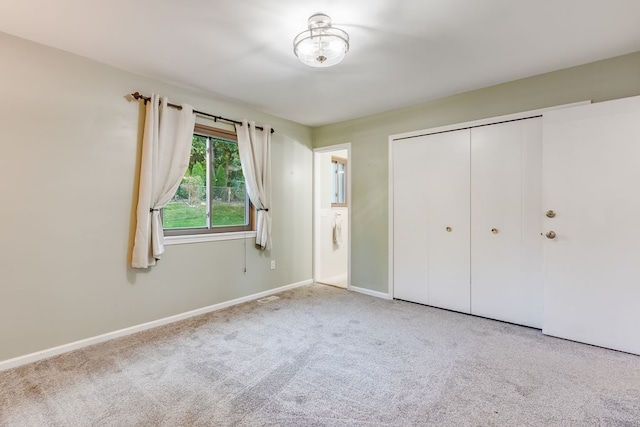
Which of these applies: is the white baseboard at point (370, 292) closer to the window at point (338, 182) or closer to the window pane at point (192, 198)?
the window at point (338, 182)

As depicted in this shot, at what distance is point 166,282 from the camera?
3092mm

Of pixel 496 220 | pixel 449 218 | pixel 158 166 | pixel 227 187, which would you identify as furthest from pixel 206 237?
pixel 496 220

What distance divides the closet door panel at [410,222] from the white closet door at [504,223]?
55 cm

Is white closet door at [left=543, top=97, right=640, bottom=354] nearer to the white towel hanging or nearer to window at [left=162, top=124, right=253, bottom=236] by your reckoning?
the white towel hanging

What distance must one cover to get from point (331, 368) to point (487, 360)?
1.18 meters

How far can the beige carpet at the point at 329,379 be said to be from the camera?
67.1 inches

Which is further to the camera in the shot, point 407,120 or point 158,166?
point 407,120

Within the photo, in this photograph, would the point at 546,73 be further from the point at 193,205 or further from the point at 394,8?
the point at 193,205

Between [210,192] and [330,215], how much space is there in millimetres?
2104

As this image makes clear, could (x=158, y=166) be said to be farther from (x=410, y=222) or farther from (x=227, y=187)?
(x=410, y=222)

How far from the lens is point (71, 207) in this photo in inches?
99.3

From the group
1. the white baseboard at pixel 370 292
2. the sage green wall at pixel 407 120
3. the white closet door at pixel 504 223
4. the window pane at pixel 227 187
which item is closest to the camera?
the sage green wall at pixel 407 120

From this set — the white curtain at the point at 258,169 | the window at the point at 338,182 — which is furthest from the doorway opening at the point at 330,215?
the white curtain at the point at 258,169

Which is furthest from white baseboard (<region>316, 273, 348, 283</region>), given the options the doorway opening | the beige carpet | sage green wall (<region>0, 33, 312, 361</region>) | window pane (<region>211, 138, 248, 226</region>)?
sage green wall (<region>0, 33, 312, 361</region>)
